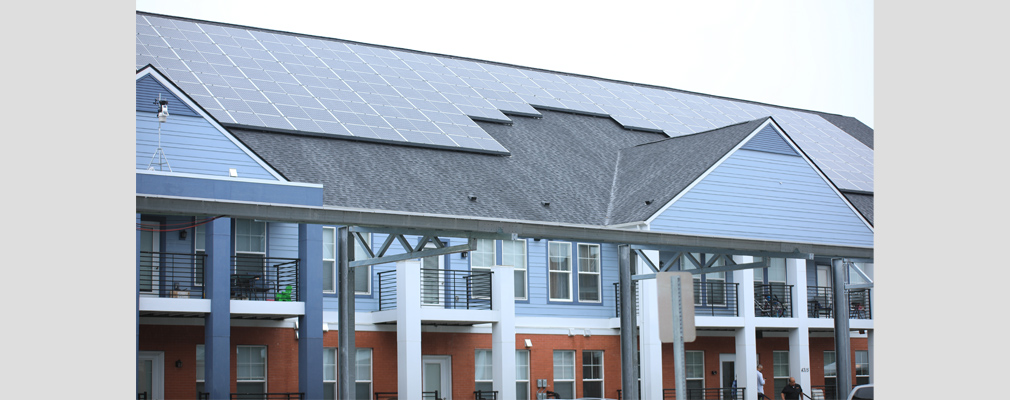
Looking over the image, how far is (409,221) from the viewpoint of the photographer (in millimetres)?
18688

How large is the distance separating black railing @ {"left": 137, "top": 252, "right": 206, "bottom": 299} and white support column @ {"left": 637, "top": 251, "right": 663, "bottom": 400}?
11494mm

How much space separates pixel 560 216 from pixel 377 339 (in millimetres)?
6197

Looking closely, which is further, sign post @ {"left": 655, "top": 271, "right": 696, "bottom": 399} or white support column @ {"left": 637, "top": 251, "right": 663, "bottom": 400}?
white support column @ {"left": 637, "top": 251, "right": 663, "bottom": 400}

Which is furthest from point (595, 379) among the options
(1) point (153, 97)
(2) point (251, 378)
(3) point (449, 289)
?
(1) point (153, 97)

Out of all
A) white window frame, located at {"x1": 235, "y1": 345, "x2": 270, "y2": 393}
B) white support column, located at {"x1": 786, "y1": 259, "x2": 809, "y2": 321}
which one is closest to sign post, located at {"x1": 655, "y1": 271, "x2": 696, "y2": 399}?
white window frame, located at {"x1": 235, "y1": 345, "x2": 270, "y2": 393}

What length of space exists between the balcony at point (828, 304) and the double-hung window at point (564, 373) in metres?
8.61

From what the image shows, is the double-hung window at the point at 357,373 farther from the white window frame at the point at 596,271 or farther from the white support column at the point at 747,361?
the white support column at the point at 747,361

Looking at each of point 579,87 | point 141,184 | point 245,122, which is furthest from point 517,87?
point 141,184

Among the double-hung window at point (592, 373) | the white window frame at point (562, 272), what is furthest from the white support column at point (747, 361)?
the white window frame at point (562, 272)

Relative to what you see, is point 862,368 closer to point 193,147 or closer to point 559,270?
point 559,270

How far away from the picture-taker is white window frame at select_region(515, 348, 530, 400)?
28.3 meters

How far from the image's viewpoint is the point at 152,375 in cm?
2306

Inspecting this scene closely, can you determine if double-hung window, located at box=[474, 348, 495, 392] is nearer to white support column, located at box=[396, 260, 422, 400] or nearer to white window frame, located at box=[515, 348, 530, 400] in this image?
white window frame, located at box=[515, 348, 530, 400]

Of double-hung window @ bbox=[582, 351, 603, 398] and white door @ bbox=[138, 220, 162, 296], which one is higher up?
white door @ bbox=[138, 220, 162, 296]
